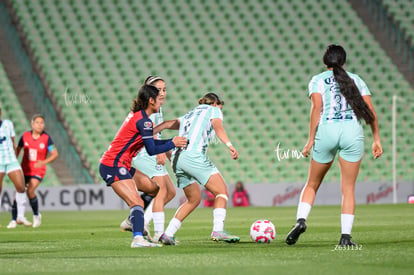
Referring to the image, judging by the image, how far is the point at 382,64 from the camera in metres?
26.5

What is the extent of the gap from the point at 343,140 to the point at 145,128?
198cm

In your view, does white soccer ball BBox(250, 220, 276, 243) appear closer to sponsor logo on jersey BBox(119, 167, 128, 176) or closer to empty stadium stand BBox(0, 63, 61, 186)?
sponsor logo on jersey BBox(119, 167, 128, 176)

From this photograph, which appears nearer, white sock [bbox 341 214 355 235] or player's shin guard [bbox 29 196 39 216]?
white sock [bbox 341 214 355 235]

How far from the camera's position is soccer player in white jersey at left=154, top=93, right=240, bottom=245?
8.93 meters

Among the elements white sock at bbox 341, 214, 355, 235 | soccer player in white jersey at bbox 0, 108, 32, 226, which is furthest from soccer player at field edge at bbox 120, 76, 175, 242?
soccer player in white jersey at bbox 0, 108, 32, 226

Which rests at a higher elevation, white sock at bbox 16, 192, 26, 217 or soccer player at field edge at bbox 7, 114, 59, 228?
soccer player at field edge at bbox 7, 114, 59, 228

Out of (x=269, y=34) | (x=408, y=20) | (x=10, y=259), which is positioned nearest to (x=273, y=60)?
(x=269, y=34)

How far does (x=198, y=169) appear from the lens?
8914mm

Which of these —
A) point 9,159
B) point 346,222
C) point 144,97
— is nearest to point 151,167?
point 144,97

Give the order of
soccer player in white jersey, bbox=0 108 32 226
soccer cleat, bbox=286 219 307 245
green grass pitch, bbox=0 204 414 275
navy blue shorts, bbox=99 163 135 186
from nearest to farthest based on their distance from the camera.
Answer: green grass pitch, bbox=0 204 414 275 < soccer cleat, bbox=286 219 307 245 < navy blue shorts, bbox=99 163 135 186 < soccer player in white jersey, bbox=0 108 32 226

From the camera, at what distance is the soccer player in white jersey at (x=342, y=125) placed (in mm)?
7633

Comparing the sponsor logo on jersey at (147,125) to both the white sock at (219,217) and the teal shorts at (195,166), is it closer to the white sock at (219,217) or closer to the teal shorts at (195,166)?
the teal shorts at (195,166)

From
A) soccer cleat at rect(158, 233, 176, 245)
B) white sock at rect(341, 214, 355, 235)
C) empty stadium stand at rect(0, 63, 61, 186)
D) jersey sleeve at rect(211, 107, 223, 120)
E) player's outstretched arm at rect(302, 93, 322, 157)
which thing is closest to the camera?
white sock at rect(341, 214, 355, 235)

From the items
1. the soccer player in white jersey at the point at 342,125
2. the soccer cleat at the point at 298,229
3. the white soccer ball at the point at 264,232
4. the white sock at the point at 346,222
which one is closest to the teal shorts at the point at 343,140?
the soccer player in white jersey at the point at 342,125
